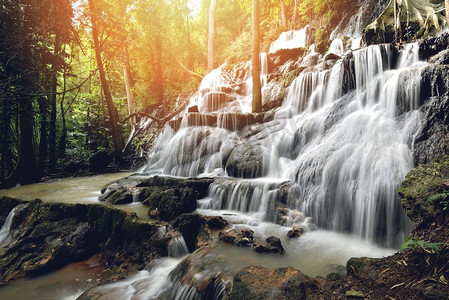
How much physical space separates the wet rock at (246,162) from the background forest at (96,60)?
464cm

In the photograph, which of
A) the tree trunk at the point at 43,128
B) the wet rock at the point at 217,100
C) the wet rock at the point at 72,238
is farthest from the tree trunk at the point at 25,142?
the wet rock at the point at 217,100

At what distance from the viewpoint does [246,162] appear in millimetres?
6840

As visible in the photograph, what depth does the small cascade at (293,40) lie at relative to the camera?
16.2m

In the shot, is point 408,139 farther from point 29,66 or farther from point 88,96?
point 88,96

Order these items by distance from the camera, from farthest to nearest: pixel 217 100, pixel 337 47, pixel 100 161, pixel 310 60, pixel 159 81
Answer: pixel 159 81 → pixel 217 100 → pixel 310 60 → pixel 337 47 → pixel 100 161

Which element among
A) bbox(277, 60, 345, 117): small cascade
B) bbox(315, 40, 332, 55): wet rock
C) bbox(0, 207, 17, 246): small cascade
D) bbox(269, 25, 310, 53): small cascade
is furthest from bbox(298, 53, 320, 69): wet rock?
bbox(0, 207, 17, 246): small cascade

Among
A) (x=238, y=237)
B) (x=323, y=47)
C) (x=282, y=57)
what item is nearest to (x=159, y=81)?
(x=282, y=57)

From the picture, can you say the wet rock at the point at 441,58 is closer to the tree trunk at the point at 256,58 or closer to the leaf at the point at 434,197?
the leaf at the point at 434,197

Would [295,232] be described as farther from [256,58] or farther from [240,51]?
[240,51]

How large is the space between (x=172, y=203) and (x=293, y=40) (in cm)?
1621

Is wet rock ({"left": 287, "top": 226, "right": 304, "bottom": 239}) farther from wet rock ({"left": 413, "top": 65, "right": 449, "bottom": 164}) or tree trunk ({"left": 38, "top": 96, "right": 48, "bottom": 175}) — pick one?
tree trunk ({"left": 38, "top": 96, "right": 48, "bottom": 175})

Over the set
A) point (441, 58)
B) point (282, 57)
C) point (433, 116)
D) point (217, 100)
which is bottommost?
point (433, 116)

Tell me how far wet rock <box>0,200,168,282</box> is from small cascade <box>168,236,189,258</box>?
0.10 m

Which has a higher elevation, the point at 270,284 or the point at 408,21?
the point at 408,21
